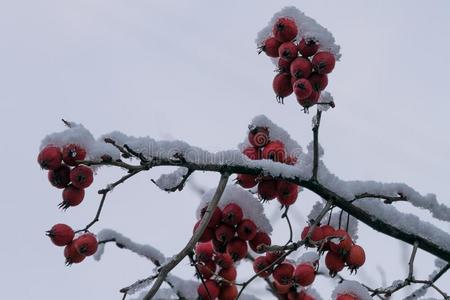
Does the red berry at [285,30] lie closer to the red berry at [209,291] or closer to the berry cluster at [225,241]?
the berry cluster at [225,241]

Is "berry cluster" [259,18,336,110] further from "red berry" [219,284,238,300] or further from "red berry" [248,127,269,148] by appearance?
"red berry" [219,284,238,300]

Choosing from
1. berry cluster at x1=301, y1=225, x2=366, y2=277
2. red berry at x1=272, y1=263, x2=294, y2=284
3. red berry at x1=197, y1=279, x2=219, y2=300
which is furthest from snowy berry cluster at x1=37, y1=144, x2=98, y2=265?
berry cluster at x1=301, y1=225, x2=366, y2=277

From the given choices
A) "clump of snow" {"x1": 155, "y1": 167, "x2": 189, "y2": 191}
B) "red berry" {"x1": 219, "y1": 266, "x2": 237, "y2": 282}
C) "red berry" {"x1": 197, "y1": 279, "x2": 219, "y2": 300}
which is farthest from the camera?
Result: "red berry" {"x1": 219, "y1": 266, "x2": 237, "y2": 282}

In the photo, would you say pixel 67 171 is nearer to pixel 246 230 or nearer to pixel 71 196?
pixel 71 196

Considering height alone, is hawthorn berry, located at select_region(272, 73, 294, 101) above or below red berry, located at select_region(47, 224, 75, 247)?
above

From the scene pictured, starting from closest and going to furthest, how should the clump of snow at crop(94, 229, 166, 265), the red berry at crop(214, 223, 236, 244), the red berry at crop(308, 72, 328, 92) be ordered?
the red berry at crop(308, 72, 328, 92) → the red berry at crop(214, 223, 236, 244) → the clump of snow at crop(94, 229, 166, 265)

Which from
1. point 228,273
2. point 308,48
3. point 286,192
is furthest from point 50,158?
point 308,48

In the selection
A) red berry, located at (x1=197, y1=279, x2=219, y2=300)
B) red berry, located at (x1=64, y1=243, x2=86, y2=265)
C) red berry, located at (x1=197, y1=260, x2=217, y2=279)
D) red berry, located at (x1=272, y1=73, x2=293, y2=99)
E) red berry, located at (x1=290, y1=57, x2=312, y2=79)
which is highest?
red berry, located at (x1=290, y1=57, x2=312, y2=79)

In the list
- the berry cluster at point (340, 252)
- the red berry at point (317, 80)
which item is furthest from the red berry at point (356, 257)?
the red berry at point (317, 80)

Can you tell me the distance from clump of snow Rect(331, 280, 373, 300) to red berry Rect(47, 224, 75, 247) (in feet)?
4.16

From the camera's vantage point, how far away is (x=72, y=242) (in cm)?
278

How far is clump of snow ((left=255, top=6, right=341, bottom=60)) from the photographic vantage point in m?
2.80

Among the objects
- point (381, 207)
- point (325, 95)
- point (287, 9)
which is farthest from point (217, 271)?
point (287, 9)

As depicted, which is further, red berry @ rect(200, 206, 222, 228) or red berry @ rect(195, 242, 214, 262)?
red berry @ rect(195, 242, 214, 262)
